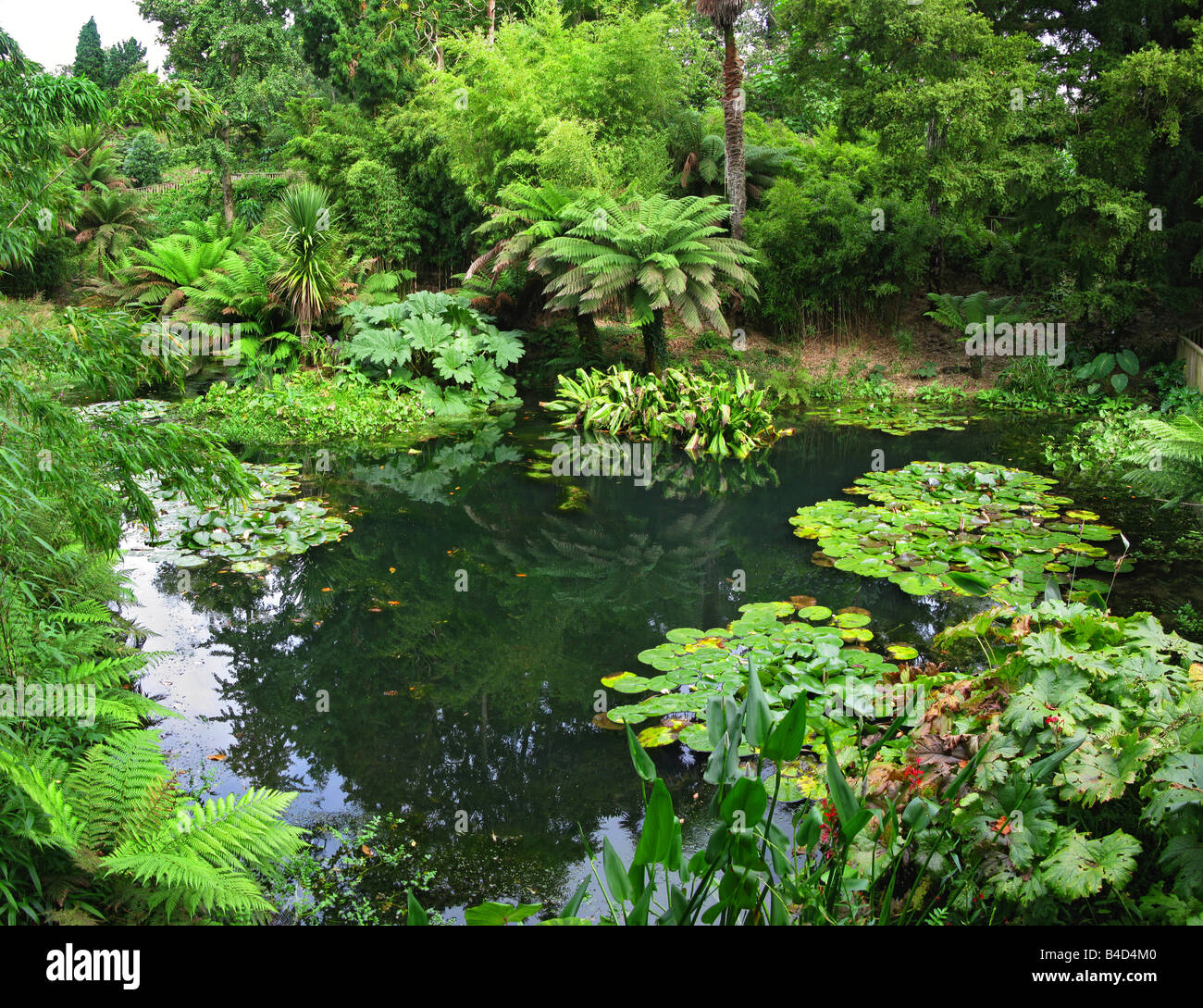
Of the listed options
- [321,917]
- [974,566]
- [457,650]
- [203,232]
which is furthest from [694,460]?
[203,232]

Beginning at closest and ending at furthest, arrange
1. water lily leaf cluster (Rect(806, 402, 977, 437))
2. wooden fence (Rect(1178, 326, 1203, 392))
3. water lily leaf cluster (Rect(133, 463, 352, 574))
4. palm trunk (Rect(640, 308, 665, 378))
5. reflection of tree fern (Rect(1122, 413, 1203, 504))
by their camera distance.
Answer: reflection of tree fern (Rect(1122, 413, 1203, 504)), water lily leaf cluster (Rect(133, 463, 352, 574)), wooden fence (Rect(1178, 326, 1203, 392)), water lily leaf cluster (Rect(806, 402, 977, 437)), palm trunk (Rect(640, 308, 665, 378))

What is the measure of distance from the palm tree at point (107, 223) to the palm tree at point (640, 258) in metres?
10.1

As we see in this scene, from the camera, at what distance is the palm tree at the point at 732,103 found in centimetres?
1052

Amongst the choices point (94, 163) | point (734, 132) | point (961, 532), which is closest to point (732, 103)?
point (734, 132)

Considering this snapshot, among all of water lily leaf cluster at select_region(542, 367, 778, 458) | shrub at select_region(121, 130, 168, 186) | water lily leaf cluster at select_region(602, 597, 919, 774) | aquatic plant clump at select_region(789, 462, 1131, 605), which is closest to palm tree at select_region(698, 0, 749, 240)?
water lily leaf cluster at select_region(542, 367, 778, 458)

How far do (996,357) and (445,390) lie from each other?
7640 mm

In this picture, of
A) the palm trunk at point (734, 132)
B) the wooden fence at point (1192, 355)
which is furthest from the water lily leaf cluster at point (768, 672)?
the palm trunk at point (734, 132)

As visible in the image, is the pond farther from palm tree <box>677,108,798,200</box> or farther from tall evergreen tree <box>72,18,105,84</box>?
tall evergreen tree <box>72,18,105,84</box>

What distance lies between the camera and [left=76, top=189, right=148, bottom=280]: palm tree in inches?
610

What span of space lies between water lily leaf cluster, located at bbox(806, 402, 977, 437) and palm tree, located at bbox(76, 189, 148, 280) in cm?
1321

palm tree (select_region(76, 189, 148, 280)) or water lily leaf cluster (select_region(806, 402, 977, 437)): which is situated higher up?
palm tree (select_region(76, 189, 148, 280))

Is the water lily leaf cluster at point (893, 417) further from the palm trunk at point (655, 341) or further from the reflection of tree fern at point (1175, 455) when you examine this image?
the reflection of tree fern at point (1175, 455)

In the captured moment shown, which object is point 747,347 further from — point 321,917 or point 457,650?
point 321,917

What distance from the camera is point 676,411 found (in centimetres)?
895
